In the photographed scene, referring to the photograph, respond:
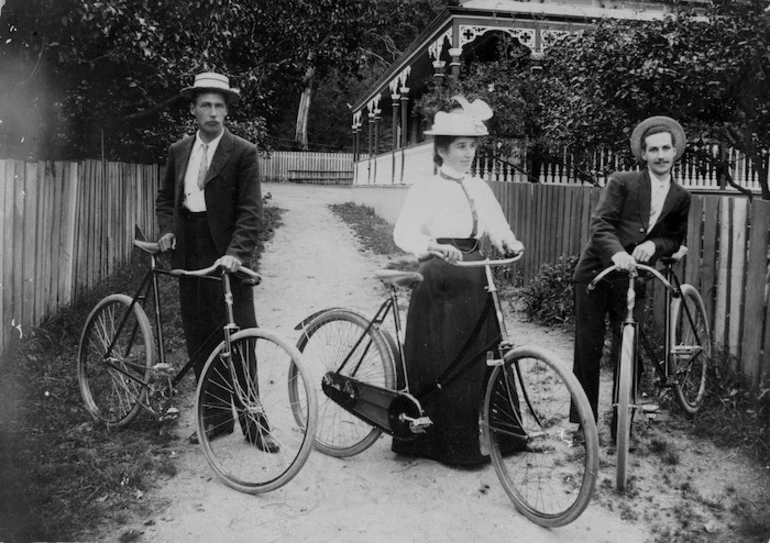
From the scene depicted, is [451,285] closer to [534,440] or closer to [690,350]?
[534,440]

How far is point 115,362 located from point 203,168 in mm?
1290

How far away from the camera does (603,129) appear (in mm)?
7805

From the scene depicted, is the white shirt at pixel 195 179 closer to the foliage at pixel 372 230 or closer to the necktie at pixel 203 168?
the necktie at pixel 203 168

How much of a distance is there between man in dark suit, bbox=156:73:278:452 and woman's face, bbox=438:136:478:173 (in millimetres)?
1167

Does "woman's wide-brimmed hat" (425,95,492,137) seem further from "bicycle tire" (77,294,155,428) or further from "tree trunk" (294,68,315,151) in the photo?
"tree trunk" (294,68,315,151)

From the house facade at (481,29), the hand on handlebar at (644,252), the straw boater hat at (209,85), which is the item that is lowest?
the hand on handlebar at (644,252)

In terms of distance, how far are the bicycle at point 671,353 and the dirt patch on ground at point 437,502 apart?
0.72ft

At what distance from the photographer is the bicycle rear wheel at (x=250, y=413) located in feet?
11.5

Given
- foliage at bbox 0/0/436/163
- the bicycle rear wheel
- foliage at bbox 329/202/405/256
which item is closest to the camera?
the bicycle rear wheel

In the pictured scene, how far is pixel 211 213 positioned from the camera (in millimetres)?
4215

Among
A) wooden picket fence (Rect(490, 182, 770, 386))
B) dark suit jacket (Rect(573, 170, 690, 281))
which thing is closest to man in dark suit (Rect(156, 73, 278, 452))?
dark suit jacket (Rect(573, 170, 690, 281))

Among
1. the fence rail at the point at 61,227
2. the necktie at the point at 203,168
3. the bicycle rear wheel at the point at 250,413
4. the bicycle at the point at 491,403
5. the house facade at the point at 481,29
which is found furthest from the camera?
the house facade at the point at 481,29

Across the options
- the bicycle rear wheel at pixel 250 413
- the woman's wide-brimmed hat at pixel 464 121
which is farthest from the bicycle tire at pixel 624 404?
the bicycle rear wheel at pixel 250 413

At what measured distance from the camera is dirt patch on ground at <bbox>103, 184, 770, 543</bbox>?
320cm
